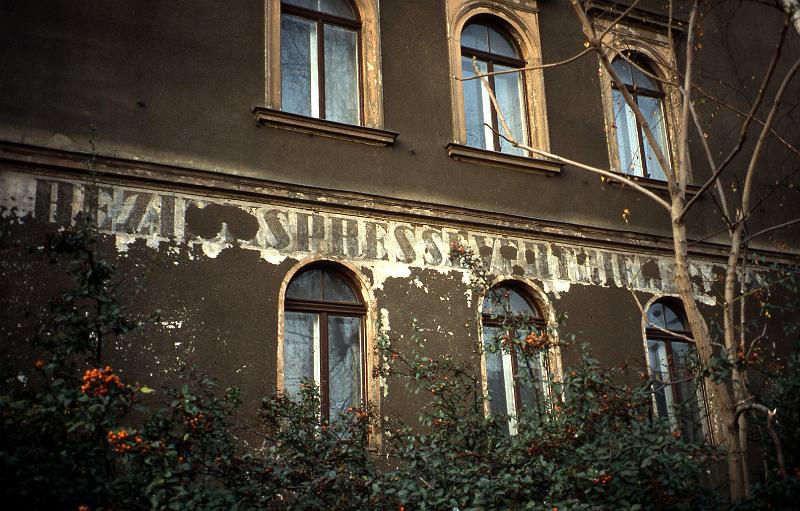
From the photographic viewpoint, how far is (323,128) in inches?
372

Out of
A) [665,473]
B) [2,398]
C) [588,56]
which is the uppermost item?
[588,56]

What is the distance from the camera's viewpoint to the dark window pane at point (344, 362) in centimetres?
880

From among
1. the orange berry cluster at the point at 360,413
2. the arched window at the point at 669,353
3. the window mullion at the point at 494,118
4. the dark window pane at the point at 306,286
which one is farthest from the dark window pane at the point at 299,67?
the arched window at the point at 669,353

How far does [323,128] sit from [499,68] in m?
2.80

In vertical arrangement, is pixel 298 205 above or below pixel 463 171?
below

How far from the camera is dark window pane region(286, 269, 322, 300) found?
8.95 m

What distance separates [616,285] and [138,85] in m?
5.57

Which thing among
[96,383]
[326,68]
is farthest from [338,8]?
[96,383]

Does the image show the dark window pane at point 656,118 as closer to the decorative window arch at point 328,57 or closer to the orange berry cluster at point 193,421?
the decorative window arch at point 328,57

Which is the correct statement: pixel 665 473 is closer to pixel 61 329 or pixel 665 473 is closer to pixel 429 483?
pixel 429 483

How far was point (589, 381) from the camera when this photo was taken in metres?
6.61

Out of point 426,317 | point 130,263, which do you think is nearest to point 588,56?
point 426,317

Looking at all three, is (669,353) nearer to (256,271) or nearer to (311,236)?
(311,236)

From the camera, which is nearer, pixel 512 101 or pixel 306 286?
pixel 306 286
